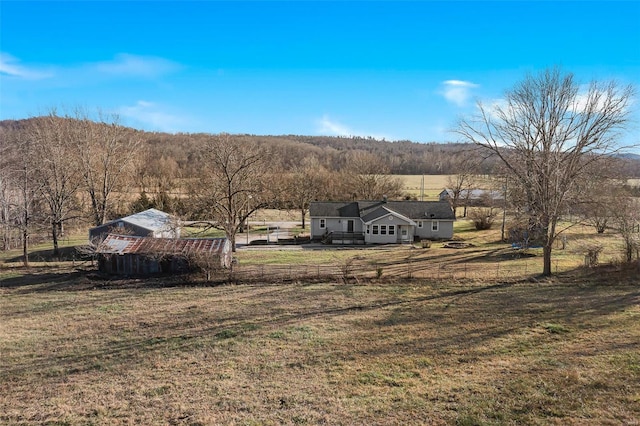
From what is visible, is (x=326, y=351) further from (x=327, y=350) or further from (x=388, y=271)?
(x=388, y=271)

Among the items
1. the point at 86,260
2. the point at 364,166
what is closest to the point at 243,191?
the point at 86,260

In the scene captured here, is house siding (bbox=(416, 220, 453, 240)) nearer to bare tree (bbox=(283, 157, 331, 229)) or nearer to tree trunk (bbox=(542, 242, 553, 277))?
bare tree (bbox=(283, 157, 331, 229))

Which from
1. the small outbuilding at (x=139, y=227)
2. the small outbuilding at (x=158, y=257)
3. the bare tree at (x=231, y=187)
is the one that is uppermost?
the bare tree at (x=231, y=187)

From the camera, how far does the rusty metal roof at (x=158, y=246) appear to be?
25141 millimetres

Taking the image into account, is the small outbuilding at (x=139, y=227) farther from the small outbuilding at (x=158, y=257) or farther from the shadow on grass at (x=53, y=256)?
the small outbuilding at (x=158, y=257)

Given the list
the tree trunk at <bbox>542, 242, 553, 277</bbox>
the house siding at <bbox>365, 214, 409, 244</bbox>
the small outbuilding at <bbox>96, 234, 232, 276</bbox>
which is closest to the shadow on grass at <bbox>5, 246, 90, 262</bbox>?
the small outbuilding at <bbox>96, 234, 232, 276</bbox>

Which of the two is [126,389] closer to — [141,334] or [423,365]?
[141,334]

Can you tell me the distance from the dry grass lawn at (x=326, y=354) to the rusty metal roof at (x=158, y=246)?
347cm

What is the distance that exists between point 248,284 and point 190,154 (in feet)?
290

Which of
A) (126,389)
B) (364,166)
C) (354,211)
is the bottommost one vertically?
(126,389)

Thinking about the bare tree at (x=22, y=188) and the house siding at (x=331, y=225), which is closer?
the bare tree at (x=22, y=188)

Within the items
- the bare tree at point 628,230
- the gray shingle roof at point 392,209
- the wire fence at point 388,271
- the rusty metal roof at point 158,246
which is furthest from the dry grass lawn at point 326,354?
the gray shingle roof at point 392,209

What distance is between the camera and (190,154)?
104000mm

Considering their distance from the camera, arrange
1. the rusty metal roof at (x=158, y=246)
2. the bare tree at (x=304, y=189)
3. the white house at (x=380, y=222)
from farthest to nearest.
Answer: the bare tree at (x=304, y=189) → the white house at (x=380, y=222) → the rusty metal roof at (x=158, y=246)
